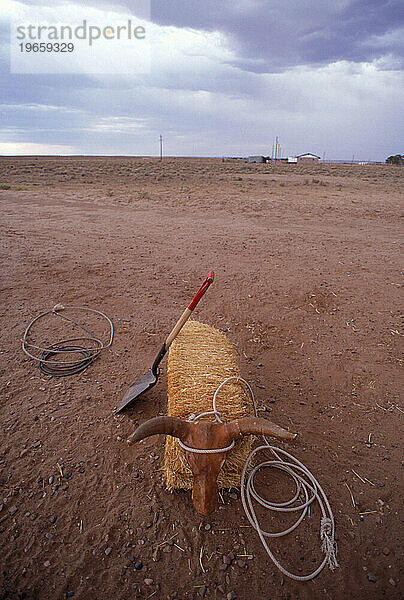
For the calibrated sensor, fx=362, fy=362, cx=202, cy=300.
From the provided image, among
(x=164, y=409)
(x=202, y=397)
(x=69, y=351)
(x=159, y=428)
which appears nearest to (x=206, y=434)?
(x=159, y=428)

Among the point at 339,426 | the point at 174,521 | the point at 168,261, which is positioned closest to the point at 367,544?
the point at 339,426

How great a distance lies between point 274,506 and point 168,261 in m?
4.73

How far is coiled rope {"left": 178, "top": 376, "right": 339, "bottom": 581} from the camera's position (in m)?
1.96

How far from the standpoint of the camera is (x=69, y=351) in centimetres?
371

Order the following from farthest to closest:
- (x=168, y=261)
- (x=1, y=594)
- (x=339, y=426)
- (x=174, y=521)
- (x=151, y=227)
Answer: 1. (x=151, y=227)
2. (x=168, y=261)
3. (x=339, y=426)
4. (x=174, y=521)
5. (x=1, y=594)

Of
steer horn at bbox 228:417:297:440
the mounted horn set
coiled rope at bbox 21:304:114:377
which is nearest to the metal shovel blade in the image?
coiled rope at bbox 21:304:114:377

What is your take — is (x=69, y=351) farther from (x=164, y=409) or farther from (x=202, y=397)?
(x=202, y=397)

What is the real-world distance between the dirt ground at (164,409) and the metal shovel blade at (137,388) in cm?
10

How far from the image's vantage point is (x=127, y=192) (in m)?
15.0

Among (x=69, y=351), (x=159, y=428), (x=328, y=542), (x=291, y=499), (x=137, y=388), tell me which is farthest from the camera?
(x=69, y=351)

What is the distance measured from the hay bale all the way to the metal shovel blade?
1.20ft

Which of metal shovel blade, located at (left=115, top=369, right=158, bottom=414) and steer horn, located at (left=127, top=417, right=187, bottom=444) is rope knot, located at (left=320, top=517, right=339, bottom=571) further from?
metal shovel blade, located at (left=115, top=369, right=158, bottom=414)

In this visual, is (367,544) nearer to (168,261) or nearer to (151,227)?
(168,261)

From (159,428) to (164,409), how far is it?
1180 mm
